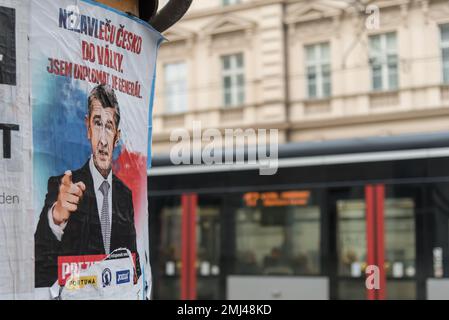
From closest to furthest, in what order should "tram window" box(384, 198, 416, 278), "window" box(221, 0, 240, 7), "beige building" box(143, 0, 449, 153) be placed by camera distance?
"tram window" box(384, 198, 416, 278) < "beige building" box(143, 0, 449, 153) < "window" box(221, 0, 240, 7)

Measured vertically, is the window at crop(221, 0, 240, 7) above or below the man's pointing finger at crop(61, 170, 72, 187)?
above

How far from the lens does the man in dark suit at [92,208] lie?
3369mm

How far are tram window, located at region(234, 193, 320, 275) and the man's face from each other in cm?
662

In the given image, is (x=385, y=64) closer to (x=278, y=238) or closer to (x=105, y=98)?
(x=278, y=238)

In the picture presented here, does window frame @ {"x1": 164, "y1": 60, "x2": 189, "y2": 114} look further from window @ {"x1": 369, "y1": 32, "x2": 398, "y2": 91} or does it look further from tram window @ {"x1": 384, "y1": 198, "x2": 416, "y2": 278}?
tram window @ {"x1": 384, "y1": 198, "x2": 416, "y2": 278}

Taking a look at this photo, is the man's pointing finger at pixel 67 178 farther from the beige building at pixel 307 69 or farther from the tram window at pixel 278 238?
the beige building at pixel 307 69

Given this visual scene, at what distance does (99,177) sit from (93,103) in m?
0.37

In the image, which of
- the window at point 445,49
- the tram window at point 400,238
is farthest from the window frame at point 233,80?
the tram window at point 400,238

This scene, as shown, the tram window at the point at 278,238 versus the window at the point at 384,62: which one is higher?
the window at the point at 384,62

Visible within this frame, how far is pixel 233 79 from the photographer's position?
23578 millimetres

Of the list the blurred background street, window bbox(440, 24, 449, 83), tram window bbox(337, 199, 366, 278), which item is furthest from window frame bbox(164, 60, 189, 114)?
tram window bbox(337, 199, 366, 278)

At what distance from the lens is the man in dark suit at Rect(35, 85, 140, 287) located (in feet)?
11.1

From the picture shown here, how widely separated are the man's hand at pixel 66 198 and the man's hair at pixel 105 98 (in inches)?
14.5
